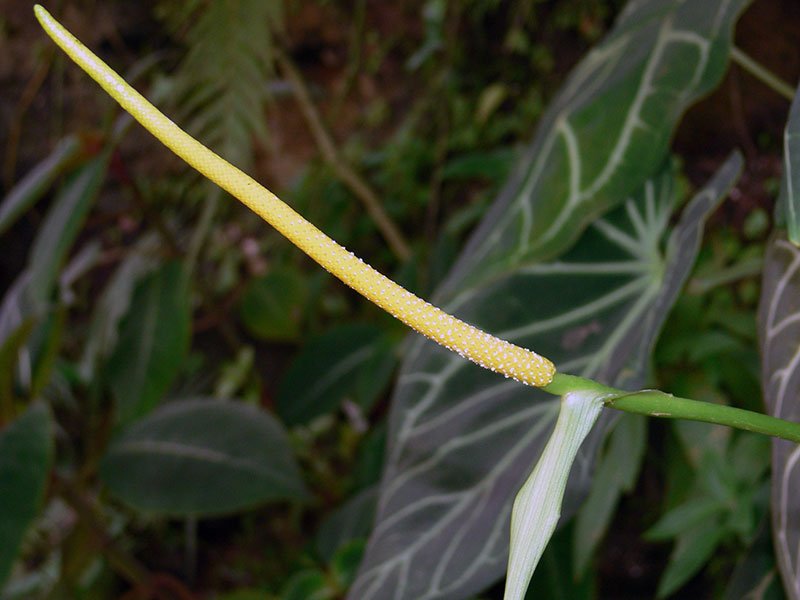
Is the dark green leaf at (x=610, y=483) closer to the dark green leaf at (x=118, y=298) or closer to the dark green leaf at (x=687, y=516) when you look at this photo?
the dark green leaf at (x=687, y=516)

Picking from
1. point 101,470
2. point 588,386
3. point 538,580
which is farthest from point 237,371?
point 588,386

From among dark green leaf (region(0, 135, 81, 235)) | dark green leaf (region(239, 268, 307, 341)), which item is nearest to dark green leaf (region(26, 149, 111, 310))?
dark green leaf (region(0, 135, 81, 235))

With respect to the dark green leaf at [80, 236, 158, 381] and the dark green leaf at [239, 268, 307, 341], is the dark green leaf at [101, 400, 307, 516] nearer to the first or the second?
the dark green leaf at [80, 236, 158, 381]

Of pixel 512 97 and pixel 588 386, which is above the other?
pixel 512 97

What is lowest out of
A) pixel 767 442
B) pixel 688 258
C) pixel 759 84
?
pixel 767 442

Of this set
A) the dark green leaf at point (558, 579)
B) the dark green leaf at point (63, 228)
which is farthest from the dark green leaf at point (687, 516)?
the dark green leaf at point (63, 228)

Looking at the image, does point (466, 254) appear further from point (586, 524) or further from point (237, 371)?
point (237, 371)
